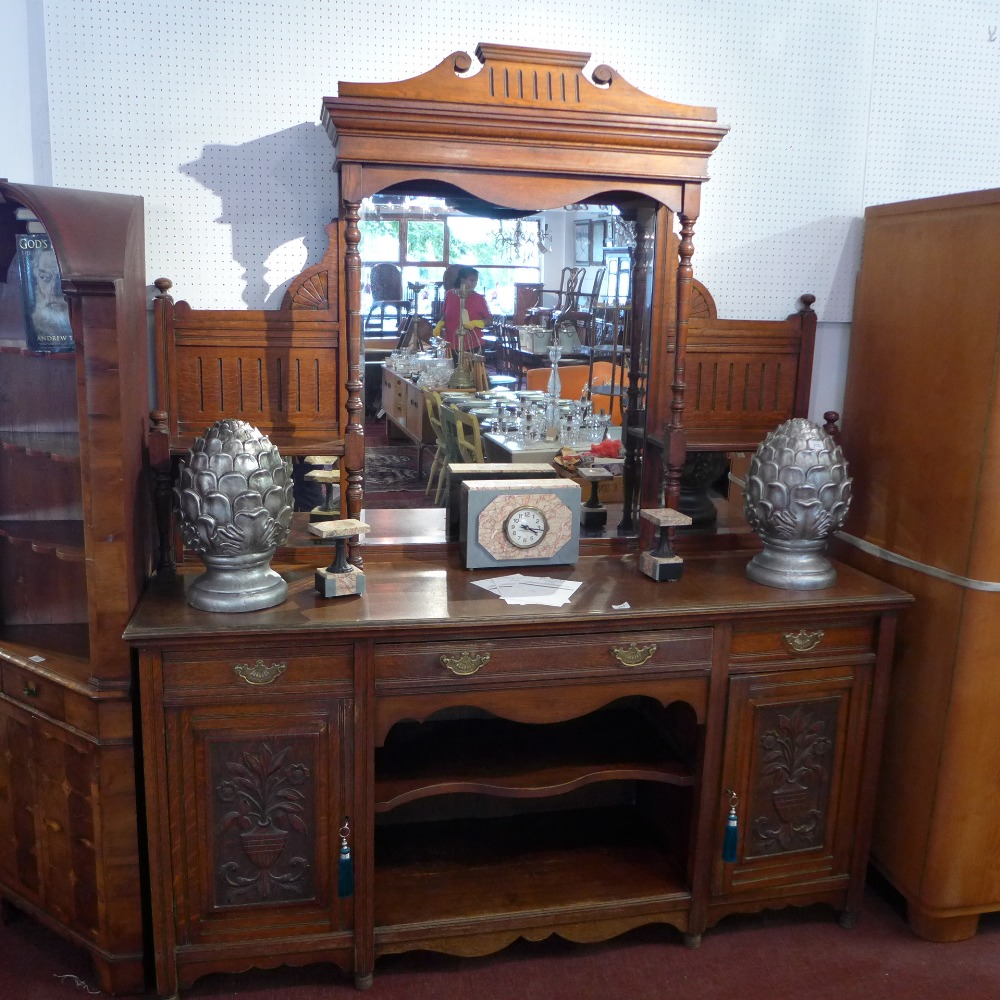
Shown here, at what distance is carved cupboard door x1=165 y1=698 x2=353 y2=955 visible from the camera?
2.34 m

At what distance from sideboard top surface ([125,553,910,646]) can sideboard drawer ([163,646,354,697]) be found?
62mm

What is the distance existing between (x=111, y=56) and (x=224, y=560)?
53.3 inches

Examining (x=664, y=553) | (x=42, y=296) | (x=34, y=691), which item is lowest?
(x=34, y=691)

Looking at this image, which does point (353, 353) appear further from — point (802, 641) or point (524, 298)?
point (802, 641)

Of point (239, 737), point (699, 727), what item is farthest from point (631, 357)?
point (239, 737)

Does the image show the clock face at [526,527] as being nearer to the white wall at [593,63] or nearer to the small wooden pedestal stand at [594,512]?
the small wooden pedestal stand at [594,512]

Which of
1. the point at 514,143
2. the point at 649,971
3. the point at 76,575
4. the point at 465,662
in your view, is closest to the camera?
the point at 465,662

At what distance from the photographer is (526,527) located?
270 centimetres

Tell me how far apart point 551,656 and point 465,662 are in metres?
0.22

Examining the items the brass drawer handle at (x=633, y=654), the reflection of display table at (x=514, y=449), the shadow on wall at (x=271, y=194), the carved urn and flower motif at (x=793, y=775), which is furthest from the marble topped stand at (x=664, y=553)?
the shadow on wall at (x=271, y=194)

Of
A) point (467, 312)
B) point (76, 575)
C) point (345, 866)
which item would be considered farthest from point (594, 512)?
point (76, 575)

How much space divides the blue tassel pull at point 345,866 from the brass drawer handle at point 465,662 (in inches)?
18.3

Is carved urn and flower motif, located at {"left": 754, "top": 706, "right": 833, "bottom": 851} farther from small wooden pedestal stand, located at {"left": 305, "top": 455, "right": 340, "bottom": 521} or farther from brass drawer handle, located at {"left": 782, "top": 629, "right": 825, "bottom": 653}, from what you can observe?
small wooden pedestal stand, located at {"left": 305, "top": 455, "right": 340, "bottom": 521}

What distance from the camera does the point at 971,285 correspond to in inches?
101
